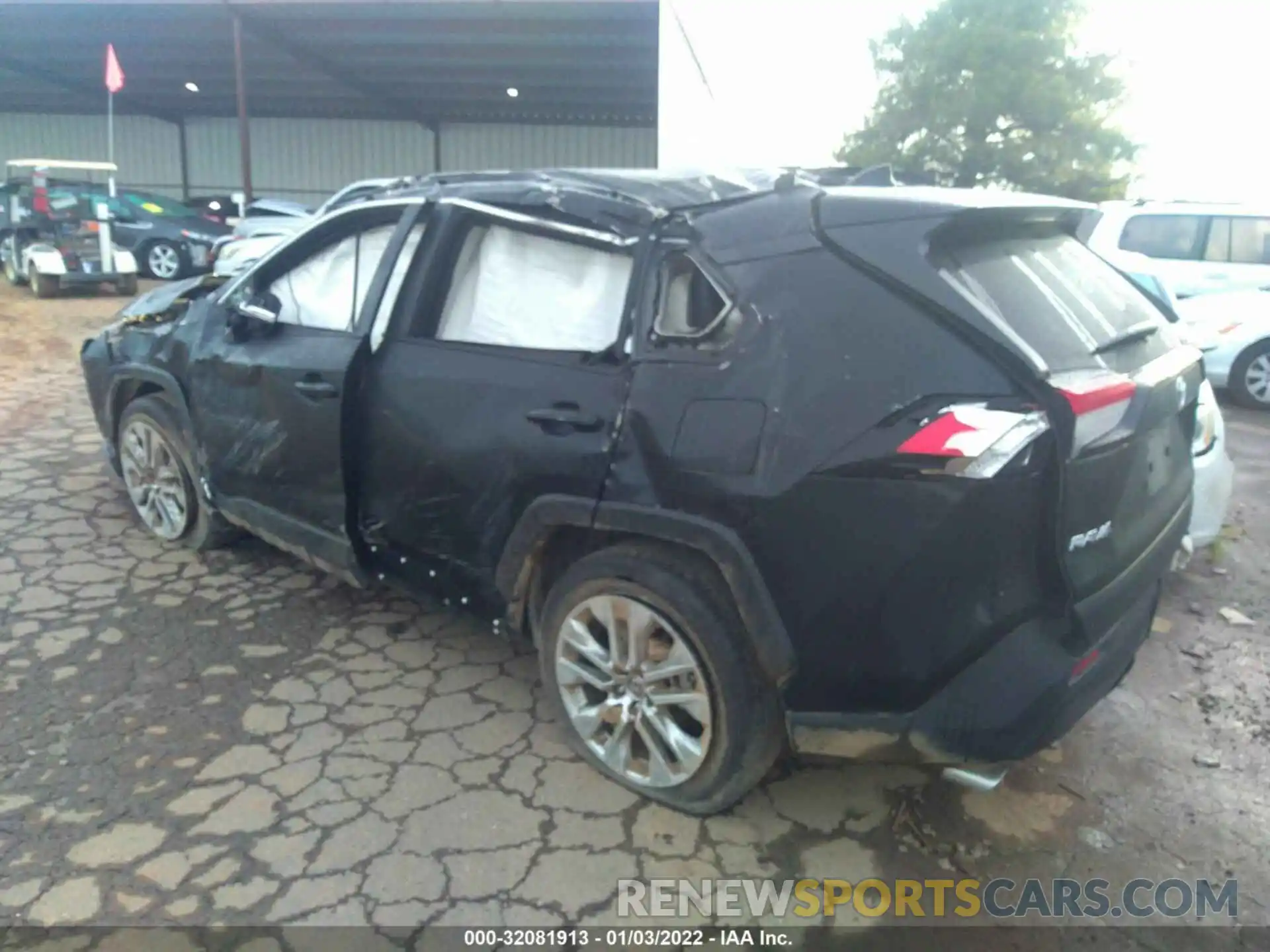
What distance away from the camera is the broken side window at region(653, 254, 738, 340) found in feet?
8.27

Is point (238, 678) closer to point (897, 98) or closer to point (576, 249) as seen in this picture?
point (576, 249)

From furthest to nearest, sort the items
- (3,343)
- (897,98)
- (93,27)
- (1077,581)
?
(897,98) < (93,27) < (3,343) < (1077,581)

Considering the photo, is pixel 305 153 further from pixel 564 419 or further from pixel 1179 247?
pixel 564 419

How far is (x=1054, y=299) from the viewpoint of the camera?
2.55 m

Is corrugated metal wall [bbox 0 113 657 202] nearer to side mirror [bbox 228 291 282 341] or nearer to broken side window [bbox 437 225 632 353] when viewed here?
side mirror [bbox 228 291 282 341]

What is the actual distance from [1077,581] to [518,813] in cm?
160

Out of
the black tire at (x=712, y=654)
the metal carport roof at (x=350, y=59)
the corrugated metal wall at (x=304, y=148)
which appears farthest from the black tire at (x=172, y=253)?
the black tire at (x=712, y=654)

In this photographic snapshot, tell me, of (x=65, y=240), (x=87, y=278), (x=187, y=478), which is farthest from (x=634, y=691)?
(x=65, y=240)

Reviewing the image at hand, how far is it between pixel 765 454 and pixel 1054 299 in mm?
896

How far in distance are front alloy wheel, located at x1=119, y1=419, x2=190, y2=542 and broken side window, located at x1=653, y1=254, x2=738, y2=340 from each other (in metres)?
2.74

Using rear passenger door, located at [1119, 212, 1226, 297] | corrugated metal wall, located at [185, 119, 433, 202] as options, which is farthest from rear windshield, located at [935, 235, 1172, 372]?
corrugated metal wall, located at [185, 119, 433, 202]

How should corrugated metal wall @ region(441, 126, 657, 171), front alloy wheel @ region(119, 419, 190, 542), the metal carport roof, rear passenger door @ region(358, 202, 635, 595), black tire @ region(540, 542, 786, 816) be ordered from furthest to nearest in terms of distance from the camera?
corrugated metal wall @ region(441, 126, 657, 171), the metal carport roof, front alloy wheel @ region(119, 419, 190, 542), rear passenger door @ region(358, 202, 635, 595), black tire @ region(540, 542, 786, 816)

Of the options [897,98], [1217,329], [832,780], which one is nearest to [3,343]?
[832,780]

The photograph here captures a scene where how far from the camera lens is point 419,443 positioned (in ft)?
10.4
